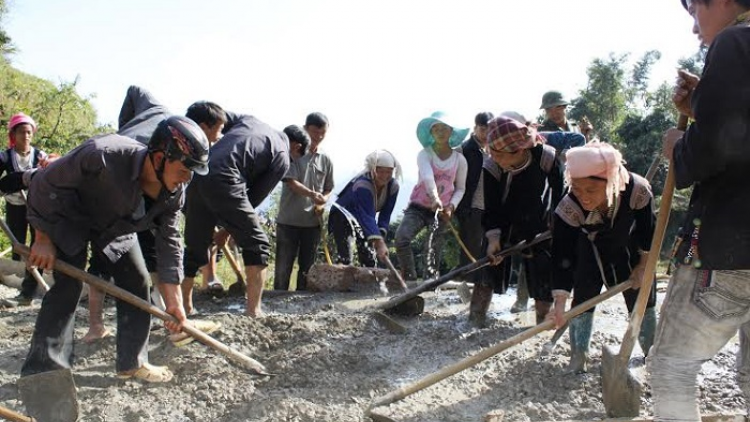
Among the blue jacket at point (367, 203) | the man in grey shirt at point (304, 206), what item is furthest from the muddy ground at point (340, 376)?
the man in grey shirt at point (304, 206)

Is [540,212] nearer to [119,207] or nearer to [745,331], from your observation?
[745,331]

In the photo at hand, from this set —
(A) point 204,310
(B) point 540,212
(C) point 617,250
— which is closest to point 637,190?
(C) point 617,250

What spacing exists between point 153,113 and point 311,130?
2289 mm

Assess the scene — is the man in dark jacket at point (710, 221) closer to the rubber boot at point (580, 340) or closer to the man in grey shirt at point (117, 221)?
the rubber boot at point (580, 340)

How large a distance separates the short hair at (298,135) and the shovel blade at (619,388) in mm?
4157

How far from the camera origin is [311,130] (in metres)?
6.82

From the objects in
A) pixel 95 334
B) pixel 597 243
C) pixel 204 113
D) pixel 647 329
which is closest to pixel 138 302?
pixel 95 334

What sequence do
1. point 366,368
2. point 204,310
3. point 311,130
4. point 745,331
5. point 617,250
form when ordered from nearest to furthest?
point 745,331
point 617,250
point 366,368
point 204,310
point 311,130

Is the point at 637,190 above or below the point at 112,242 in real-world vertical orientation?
above

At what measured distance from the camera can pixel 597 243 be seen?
3.81 metres

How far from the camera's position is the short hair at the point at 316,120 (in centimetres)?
681

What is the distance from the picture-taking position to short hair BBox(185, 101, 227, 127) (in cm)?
475

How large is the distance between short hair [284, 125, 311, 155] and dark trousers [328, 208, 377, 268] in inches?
29.6

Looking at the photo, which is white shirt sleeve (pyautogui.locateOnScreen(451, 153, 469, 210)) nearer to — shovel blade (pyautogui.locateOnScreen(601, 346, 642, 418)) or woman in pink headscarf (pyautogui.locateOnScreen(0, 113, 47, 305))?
shovel blade (pyautogui.locateOnScreen(601, 346, 642, 418))
